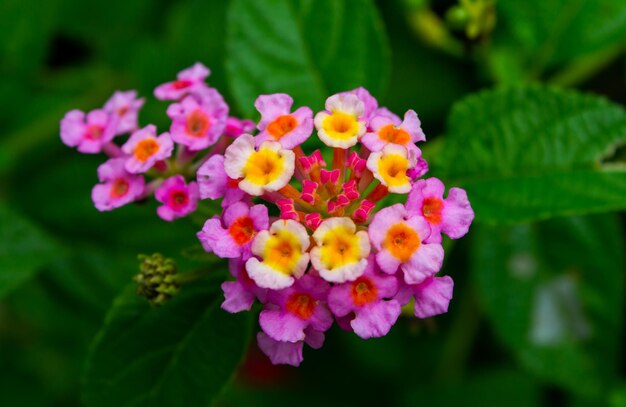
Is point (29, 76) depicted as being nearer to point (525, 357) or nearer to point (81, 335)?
point (81, 335)

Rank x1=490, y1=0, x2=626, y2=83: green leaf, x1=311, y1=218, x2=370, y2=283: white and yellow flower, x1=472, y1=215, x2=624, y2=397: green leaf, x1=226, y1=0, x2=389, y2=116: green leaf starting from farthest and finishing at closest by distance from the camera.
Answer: x1=472, y1=215, x2=624, y2=397: green leaf → x1=490, y1=0, x2=626, y2=83: green leaf → x1=226, y1=0, x2=389, y2=116: green leaf → x1=311, y1=218, x2=370, y2=283: white and yellow flower

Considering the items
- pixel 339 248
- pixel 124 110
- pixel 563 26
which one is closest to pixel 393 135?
pixel 339 248

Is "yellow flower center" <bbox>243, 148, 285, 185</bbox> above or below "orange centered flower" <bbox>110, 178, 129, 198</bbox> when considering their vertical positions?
above

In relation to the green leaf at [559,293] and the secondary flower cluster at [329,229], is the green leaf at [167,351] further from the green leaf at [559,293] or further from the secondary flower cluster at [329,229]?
the green leaf at [559,293]

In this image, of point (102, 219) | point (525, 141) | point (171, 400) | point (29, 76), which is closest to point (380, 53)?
point (525, 141)

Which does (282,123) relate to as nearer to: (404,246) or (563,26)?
(404,246)

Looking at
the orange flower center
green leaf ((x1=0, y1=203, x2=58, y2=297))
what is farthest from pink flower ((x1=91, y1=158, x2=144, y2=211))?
green leaf ((x1=0, y1=203, x2=58, y2=297))

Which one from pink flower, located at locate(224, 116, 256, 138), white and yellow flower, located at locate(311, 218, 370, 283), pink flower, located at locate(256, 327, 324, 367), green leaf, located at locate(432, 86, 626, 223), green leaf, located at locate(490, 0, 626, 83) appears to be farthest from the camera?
green leaf, located at locate(490, 0, 626, 83)

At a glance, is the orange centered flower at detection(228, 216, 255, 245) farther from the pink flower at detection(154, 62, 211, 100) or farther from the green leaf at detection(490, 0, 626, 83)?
the green leaf at detection(490, 0, 626, 83)
